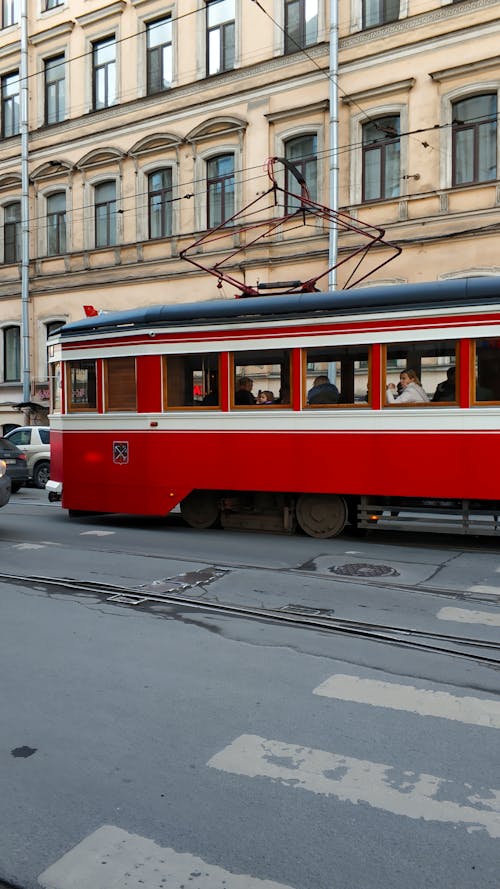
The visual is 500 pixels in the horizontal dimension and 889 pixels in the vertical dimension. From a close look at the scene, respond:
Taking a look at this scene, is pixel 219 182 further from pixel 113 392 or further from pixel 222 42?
pixel 113 392

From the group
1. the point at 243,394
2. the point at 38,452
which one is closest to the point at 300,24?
the point at 38,452

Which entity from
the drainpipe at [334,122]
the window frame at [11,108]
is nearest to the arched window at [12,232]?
the window frame at [11,108]

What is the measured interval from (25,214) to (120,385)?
→ 1750 cm

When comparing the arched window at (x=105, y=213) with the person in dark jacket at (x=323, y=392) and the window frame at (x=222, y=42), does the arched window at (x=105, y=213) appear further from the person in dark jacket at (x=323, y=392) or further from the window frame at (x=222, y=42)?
the person in dark jacket at (x=323, y=392)

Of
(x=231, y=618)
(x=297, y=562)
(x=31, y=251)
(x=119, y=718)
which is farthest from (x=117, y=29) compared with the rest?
(x=119, y=718)

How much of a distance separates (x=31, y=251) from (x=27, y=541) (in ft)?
61.3

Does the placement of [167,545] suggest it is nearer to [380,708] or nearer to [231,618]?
[231,618]

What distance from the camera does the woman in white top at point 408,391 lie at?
374 inches

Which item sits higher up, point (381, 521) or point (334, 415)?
point (334, 415)

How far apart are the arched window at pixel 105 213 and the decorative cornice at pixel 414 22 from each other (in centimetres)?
863

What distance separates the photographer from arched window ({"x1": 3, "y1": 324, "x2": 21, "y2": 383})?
27.4 meters

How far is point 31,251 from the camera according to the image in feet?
87.4

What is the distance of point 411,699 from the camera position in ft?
14.9

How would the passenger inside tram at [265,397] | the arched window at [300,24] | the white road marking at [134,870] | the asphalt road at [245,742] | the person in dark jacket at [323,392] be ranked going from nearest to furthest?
the white road marking at [134,870] < the asphalt road at [245,742] < the person in dark jacket at [323,392] < the passenger inside tram at [265,397] < the arched window at [300,24]
